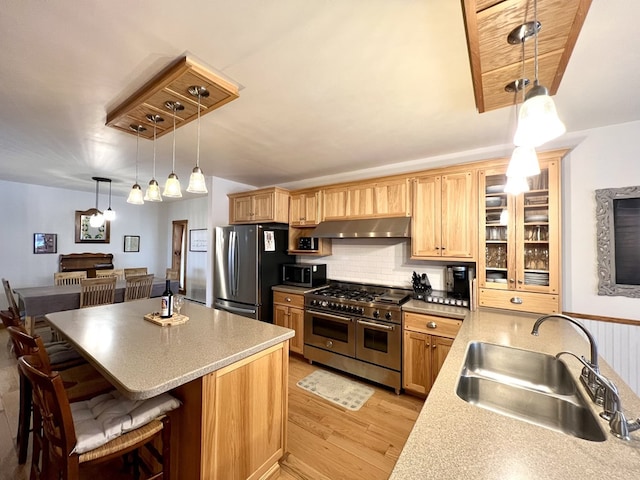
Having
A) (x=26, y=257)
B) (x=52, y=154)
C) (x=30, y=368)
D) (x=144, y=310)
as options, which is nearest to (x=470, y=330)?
(x=30, y=368)

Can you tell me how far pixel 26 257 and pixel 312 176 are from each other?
5.79 m

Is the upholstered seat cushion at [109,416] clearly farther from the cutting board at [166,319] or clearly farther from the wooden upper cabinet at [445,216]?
the wooden upper cabinet at [445,216]

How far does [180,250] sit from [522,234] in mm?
7107

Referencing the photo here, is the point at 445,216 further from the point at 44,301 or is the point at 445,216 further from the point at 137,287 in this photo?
the point at 44,301

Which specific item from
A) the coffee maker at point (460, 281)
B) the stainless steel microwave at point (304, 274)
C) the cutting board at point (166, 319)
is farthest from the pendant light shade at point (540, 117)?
the stainless steel microwave at point (304, 274)

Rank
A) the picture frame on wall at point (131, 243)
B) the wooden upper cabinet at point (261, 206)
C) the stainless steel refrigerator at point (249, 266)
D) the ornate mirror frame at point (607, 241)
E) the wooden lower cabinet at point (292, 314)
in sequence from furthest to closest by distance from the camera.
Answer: the picture frame on wall at point (131, 243)
the wooden upper cabinet at point (261, 206)
the stainless steel refrigerator at point (249, 266)
the wooden lower cabinet at point (292, 314)
the ornate mirror frame at point (607, 241)

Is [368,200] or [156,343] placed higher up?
[368,200]

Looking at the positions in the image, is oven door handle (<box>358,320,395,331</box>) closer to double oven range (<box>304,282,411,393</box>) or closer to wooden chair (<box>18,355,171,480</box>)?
double oven range (<box>304,282,411,393</box>)

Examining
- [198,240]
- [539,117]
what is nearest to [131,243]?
[198,240]

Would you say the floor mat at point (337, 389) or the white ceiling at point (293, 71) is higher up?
the white ceiling at point (293, 71)

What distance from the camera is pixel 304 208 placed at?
3.78 m

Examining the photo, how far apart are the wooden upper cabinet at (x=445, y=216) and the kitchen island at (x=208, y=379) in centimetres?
184

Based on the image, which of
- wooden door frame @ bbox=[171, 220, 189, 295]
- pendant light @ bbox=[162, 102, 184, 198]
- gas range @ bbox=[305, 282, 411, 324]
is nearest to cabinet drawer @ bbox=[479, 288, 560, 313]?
gas range @ bbox=[305, 282, 411, 324]

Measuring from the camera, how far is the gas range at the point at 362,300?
2.75 metres
